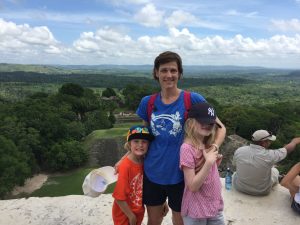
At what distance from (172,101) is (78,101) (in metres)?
48.0

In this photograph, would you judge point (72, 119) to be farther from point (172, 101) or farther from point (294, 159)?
point (172, 101)

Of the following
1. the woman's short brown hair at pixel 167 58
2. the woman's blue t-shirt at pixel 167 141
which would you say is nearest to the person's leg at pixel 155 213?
the woman's blue t-shirt at pixel 167 141

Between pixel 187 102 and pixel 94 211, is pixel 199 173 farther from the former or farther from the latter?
pixel 94 211

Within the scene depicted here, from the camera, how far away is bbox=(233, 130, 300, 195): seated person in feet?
20.0

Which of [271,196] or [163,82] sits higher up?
[163,82]

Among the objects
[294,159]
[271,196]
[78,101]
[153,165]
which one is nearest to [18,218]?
[153,165]

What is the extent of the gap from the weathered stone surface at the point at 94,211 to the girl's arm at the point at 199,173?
239 cm

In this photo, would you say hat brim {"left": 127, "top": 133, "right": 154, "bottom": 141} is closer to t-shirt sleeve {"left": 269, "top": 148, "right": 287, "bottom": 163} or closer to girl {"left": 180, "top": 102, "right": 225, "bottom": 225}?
girl {"left": 180, "top": 102, "right": 225, "bottom": 225}

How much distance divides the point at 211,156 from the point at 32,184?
A: 1002 inches

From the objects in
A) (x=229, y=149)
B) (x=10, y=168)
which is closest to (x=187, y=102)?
(x=10, y=168)

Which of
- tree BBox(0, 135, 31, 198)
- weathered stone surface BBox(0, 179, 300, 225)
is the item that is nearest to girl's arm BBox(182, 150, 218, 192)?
weathered stone surface BBox(0, 179, 300, 225)

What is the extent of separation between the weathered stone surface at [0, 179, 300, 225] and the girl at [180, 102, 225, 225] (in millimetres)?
2110

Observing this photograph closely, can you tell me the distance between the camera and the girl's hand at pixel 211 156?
9.96ft

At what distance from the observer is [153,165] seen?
3.45 metres
